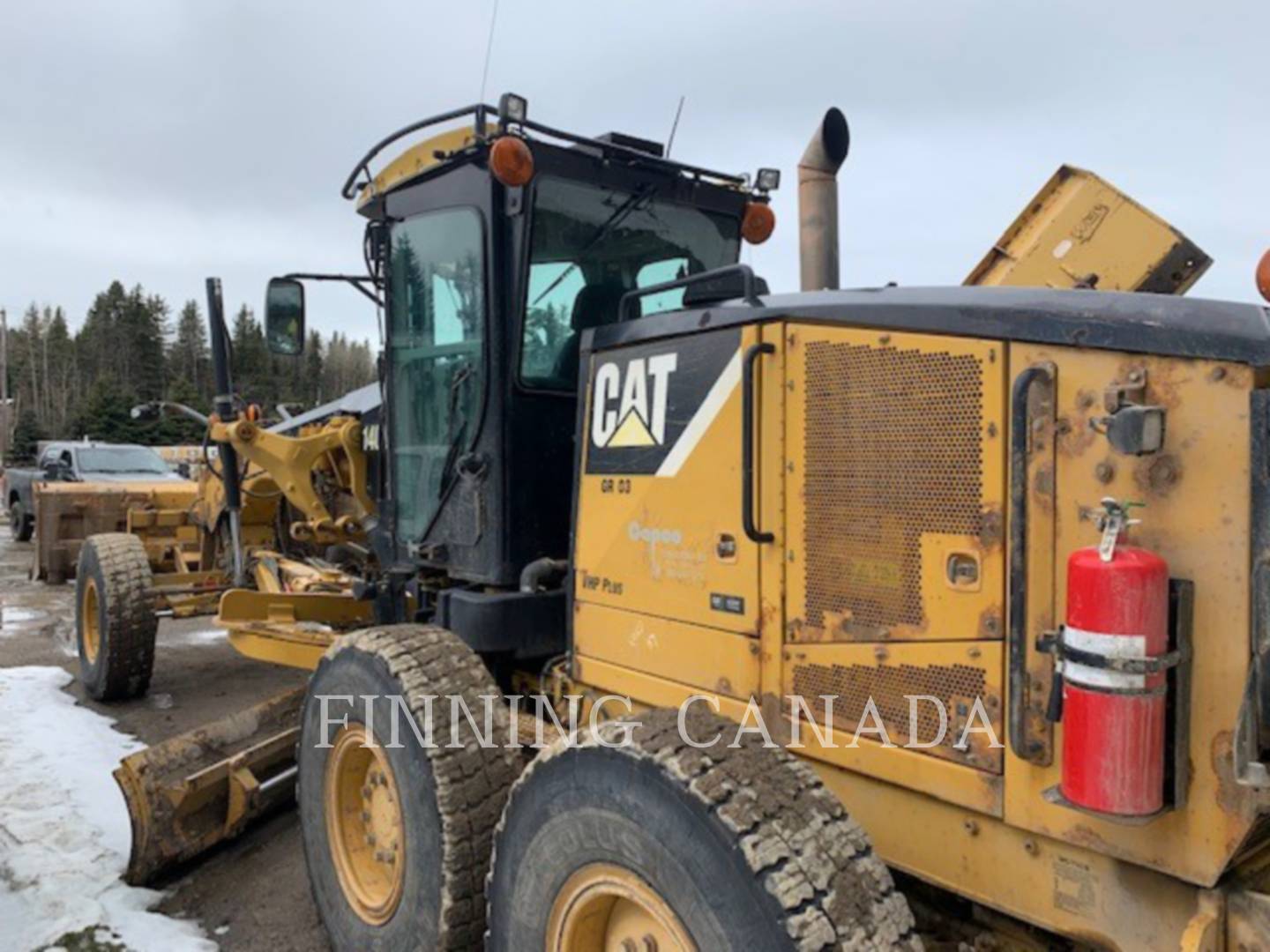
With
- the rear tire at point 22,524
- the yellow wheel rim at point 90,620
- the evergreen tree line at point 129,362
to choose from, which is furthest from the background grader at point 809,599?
the evergreen tree line at point 129,362

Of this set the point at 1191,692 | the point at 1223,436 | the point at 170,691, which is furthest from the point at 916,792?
the point at 170,691

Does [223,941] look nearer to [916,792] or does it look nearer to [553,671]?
[553,671]

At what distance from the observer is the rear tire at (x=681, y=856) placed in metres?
1.91

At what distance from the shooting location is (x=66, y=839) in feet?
15.0

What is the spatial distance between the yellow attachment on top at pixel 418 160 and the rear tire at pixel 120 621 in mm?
4040

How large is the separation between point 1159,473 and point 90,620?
7733 mm

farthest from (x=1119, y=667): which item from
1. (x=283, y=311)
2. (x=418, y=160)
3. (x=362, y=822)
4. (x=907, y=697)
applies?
(x=283, y=311)

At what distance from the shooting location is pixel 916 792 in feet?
7.06

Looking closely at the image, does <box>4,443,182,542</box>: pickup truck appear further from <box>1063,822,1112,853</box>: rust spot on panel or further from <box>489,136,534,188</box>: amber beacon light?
<box>1063,822,1112,853</box>: rust spot on panel

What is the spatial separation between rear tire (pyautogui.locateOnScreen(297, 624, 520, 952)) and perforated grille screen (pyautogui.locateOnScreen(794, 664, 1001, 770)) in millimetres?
1253

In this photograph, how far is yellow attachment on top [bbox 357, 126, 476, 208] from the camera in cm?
361

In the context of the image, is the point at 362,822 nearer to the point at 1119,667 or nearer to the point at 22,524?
the point at 1119,667

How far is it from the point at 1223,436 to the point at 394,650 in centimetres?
258

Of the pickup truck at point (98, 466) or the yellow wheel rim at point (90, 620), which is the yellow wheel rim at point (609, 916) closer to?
the yellow wheel rim at point (90, 620)
